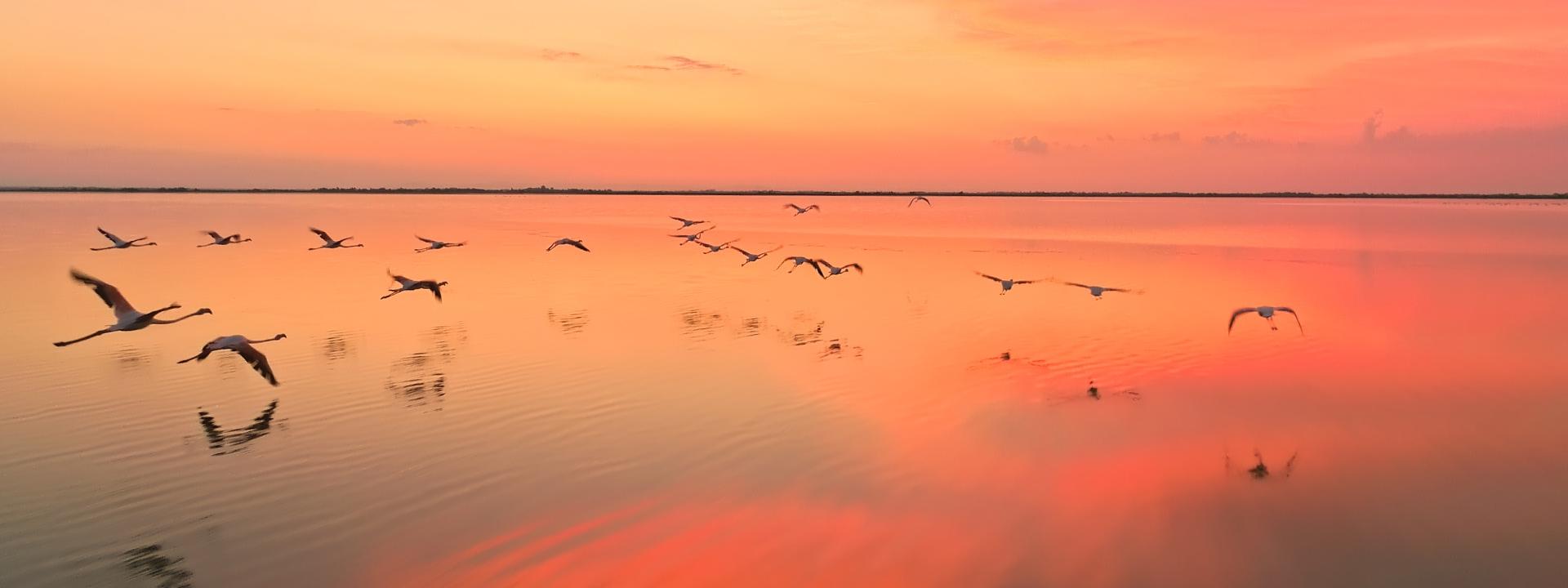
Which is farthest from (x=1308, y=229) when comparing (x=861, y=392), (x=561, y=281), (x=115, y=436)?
(x=115, y=436)

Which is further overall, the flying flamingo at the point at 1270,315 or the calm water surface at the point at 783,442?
the flying flamingo at the point at 1270,315

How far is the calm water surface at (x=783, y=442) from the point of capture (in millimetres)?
10180

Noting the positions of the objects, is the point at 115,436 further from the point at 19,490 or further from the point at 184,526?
the point at 184,526

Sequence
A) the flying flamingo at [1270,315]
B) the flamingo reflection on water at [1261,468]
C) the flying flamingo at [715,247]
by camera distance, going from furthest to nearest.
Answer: the flying flamingo at [715,247], the flying flamingo at [1270,315], the flamingo reflection on water at [1261,468]

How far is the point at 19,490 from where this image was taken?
37.8ft

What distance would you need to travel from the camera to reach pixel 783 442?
46.2 ft

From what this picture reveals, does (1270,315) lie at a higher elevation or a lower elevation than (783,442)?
higher

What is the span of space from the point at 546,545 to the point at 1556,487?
12.5 metres

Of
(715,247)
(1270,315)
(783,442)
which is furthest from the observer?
(715,247)

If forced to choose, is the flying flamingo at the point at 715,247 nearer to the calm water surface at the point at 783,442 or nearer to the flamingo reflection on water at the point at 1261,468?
the calm water surface at the point at 783,442

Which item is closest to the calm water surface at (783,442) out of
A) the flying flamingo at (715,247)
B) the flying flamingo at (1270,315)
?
the flying flamingo at (1270,315)

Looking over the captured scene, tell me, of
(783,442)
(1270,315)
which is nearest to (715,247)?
(1270,315)

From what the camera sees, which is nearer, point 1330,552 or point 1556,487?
point 1330,552

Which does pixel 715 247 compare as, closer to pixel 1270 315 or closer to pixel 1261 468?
pixel 1270 315
